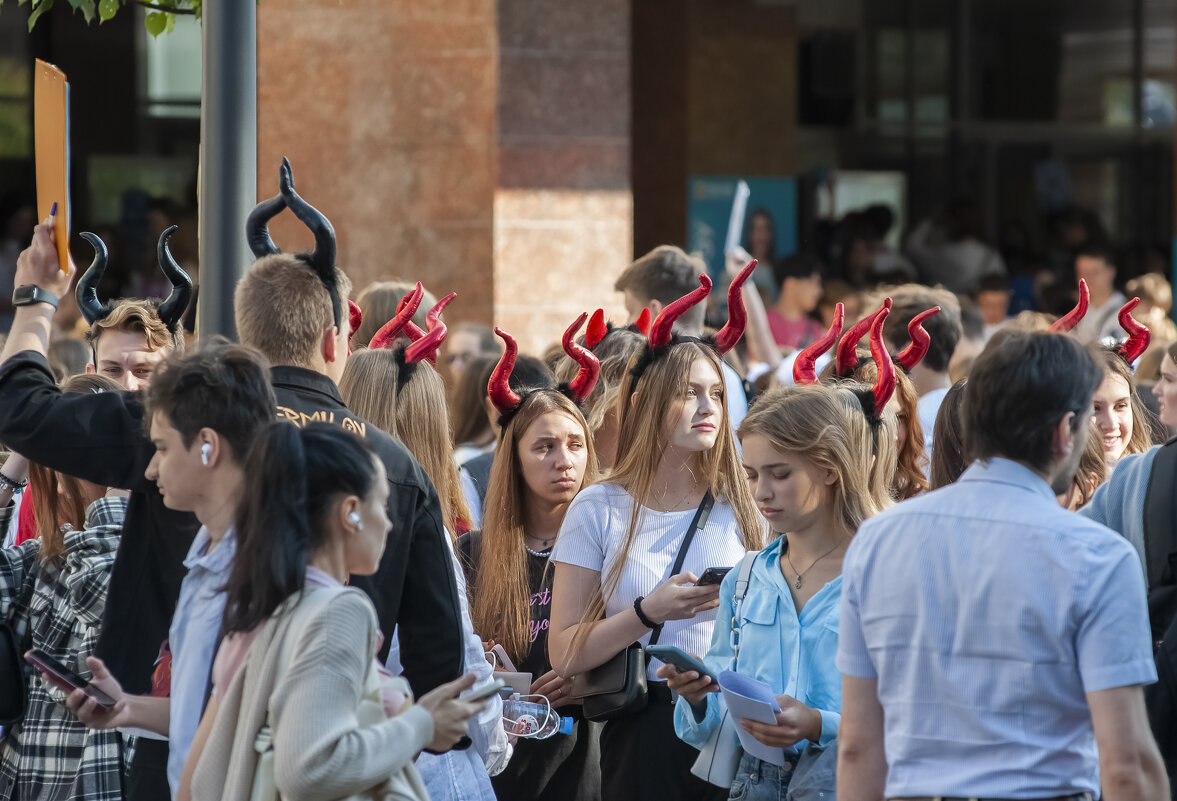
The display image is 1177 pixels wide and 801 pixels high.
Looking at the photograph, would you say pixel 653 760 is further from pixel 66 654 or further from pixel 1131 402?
pixel 1131 402

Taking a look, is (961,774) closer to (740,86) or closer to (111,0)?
(111,0)

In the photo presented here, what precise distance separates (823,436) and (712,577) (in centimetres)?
48

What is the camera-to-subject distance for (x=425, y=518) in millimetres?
3541

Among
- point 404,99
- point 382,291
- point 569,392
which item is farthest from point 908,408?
point 404,99

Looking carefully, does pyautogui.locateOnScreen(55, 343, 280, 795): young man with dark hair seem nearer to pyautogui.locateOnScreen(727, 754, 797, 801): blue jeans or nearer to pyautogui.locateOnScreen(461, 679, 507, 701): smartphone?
pyautogui.locateOnScreen(461, 679, 507, 701): smartphone

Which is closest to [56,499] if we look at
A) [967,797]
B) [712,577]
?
[712,577]

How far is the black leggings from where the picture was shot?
4195 mm

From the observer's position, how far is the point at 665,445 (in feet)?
14.4

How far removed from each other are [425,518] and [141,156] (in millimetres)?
12650

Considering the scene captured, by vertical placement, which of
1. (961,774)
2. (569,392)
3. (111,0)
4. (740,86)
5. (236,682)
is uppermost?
(740,86)

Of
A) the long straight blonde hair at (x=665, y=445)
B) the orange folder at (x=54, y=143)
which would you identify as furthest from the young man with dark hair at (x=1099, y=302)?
the orange folder at (x=54, y=143)

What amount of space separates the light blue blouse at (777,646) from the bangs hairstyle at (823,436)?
0.21 metres

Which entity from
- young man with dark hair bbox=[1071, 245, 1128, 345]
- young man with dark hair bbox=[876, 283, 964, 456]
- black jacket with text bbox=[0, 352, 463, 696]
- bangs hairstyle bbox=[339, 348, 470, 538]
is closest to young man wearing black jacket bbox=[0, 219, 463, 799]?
black jacket with text bbox=[0, 352, 463, 696]

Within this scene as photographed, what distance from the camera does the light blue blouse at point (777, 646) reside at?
140 inches
